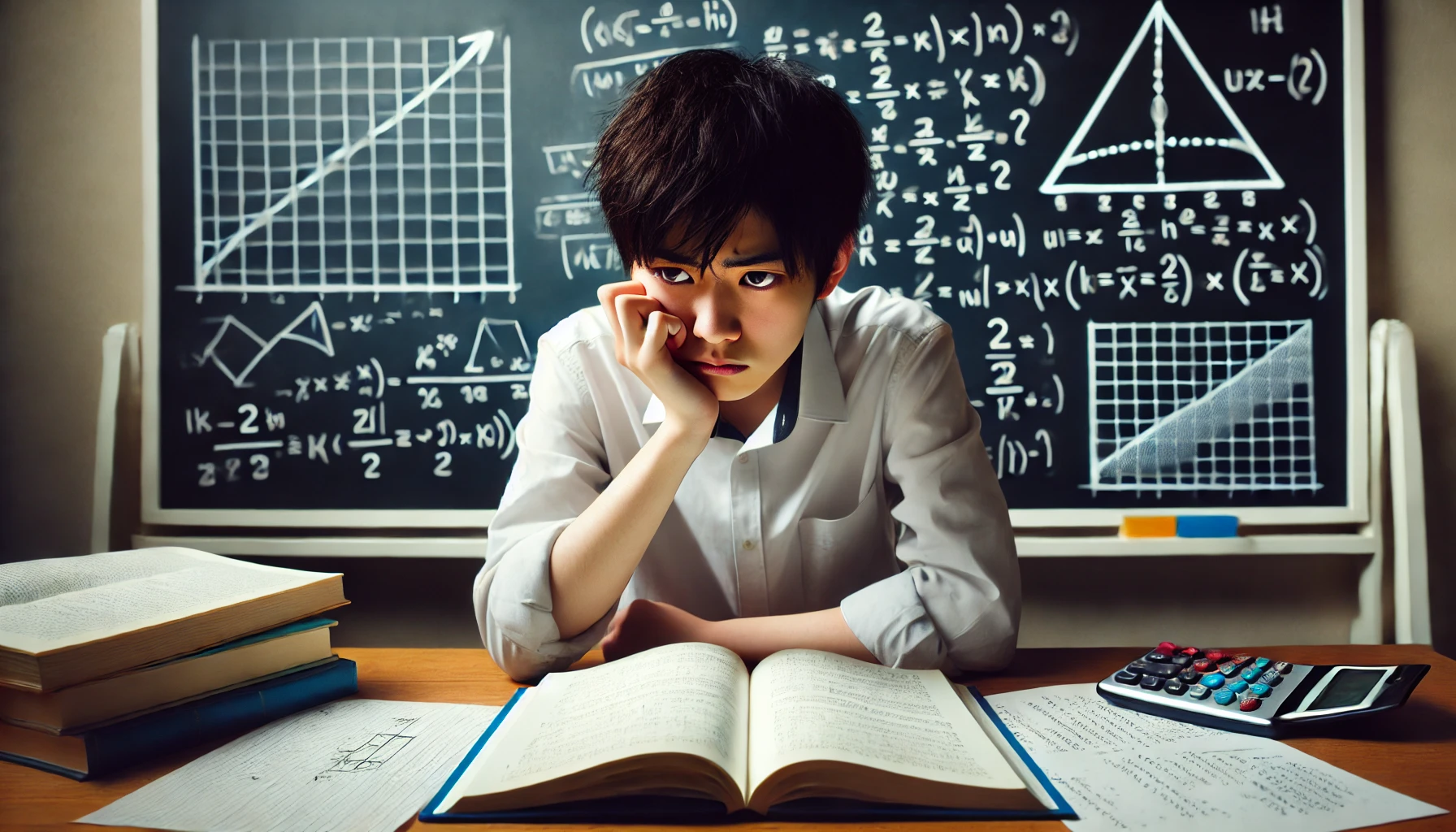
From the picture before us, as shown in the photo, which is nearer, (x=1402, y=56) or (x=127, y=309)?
(x=1402, y=56)

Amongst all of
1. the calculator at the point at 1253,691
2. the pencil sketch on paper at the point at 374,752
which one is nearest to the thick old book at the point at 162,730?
the pencil sketch on paper at the point at 374,752

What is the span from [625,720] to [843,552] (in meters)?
0.56

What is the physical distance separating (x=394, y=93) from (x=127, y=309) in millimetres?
738

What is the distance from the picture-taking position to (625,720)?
0.64 m

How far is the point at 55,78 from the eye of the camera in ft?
5.90

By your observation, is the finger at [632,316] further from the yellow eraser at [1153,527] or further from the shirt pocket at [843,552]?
the yellow eraser at [1153,527]

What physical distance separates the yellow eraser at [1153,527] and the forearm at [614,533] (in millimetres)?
1058

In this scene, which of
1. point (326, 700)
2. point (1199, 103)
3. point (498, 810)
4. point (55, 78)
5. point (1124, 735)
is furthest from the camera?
point (55, 78)

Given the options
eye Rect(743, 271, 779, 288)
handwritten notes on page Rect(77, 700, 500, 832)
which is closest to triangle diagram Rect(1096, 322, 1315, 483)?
eye Rect(743, 271, 779, 288)

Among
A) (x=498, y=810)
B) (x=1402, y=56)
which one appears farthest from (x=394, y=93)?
(x=1402, y=56)

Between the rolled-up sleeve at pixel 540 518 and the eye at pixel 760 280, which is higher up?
the eye at pixel 760 280

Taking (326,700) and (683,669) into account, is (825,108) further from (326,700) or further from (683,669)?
(326,700)

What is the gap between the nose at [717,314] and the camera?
0.89 meters

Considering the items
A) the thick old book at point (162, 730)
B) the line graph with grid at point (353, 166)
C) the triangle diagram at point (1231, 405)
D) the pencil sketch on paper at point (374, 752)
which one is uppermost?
the line graph with grid at point (353, 166)
